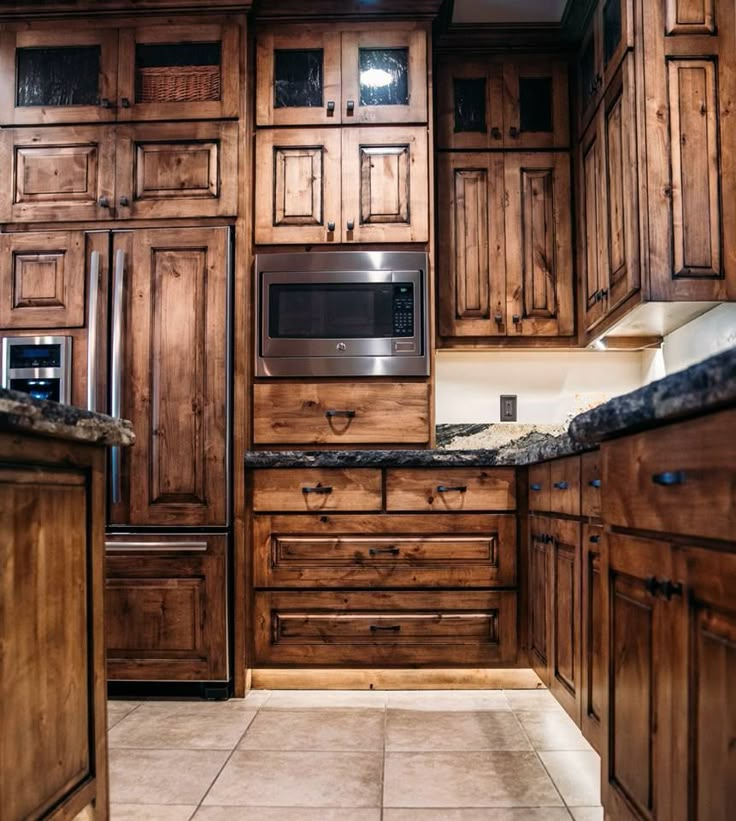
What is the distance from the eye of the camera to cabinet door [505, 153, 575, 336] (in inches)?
132

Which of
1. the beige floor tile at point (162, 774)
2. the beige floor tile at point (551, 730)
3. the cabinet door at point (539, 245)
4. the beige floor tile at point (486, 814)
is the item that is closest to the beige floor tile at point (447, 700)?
the beige floor tile at point (551, 730)

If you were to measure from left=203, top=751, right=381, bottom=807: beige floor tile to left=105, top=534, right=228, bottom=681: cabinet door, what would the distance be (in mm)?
650

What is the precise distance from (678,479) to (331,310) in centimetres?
212

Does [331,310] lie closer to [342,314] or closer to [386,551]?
[342,314]

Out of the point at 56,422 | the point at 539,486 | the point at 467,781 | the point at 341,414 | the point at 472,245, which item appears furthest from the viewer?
the point at 472,245

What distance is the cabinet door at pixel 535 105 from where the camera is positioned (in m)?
3.37

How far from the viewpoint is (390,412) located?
3084mm

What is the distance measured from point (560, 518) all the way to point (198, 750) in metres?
1.23

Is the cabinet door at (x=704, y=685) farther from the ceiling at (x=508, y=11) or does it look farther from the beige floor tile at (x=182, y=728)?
the ceiling at (x=508, y=11)

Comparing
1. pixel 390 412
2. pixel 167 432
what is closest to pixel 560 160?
pixel 390 412

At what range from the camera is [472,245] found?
337 centimetres

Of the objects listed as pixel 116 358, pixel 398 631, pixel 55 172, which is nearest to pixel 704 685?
pixel 398 631

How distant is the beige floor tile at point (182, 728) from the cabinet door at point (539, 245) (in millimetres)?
1778

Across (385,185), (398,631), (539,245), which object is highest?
(385,185)
